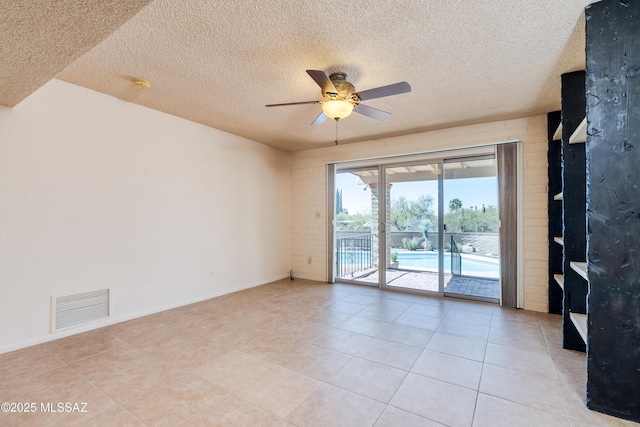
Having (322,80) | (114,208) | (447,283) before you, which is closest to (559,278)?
(447,283)

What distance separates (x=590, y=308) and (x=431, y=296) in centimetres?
271

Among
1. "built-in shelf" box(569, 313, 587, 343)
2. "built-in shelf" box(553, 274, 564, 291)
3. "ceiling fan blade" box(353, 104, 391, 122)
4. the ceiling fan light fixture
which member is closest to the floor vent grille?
the ceiling fan light fixture

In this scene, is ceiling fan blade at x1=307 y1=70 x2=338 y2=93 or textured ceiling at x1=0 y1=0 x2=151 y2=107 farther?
ceiling fan blade at x1=307 y1=70 x2=338 y2=93

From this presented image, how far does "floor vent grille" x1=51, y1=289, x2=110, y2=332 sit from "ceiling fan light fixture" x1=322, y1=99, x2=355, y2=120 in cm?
312

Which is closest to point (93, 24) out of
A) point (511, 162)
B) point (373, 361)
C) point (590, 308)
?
point (373, 361)

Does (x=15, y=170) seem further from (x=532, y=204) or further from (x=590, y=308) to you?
(x=532, y=204)

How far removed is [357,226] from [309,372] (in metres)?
3.40

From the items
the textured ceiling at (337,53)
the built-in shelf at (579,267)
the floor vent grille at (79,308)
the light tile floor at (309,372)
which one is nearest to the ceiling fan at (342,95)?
the textured ceiling at (337,53)

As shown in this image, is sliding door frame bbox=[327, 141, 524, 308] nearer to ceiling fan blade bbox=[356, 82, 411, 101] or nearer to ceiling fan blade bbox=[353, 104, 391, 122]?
ceiling fan blade bbox=[353, 104, 391, 122]

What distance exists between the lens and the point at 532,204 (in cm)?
381

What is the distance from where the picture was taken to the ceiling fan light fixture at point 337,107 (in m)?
2.62

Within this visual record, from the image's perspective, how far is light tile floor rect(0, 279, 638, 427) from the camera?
1.77 meters

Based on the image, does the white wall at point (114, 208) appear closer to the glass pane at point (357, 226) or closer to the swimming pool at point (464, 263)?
the glass pane at point (357, 226)

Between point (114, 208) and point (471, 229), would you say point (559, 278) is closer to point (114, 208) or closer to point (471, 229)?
point (471, 229)
